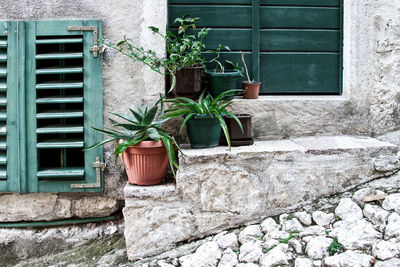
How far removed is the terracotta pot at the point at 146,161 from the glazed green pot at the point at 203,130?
25cm

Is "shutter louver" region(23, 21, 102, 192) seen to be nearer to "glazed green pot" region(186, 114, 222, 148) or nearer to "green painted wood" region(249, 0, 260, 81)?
"glazed green pot" region(186, 114, 222, 148)

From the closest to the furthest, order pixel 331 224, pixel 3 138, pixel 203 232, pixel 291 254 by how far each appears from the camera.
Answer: pixel 291 254 < pixel 331 224 < pixel 203 232 < pixel 3 138

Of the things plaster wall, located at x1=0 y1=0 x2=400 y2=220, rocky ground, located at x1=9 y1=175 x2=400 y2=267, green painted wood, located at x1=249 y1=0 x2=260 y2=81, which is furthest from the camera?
green painted wood, located at x1=249 y1=0 x2=260 y2=81

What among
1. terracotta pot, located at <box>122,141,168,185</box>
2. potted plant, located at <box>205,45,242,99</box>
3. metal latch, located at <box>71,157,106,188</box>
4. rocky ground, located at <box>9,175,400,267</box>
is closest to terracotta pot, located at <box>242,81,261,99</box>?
potted plant, located at <box>205,45,242,99</box>

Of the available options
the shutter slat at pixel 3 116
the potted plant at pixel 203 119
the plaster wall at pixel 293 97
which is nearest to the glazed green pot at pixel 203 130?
the potted plant at pixel 203 119

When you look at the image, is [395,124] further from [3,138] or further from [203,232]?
[3,138]

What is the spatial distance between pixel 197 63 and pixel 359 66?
1324mm

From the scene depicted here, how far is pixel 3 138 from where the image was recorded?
143 inches

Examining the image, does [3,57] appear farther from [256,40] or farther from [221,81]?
[256,40]

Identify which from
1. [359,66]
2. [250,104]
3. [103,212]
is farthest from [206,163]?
[359,66]

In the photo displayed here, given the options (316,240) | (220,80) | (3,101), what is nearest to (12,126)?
(3,101)

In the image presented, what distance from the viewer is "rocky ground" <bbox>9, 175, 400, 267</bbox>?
2.82 m

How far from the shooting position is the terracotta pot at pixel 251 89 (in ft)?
12.5

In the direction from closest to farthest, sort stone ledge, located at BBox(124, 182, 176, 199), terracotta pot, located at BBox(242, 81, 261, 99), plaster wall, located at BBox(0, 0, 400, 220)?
1. stone ledge, located at BBox(124, 182, 176, 199)
2. plaster wall, located at BBox(0, 0, 400, 220)
3. terracotta pot, located at BBox(242, 81, 261, 99)
